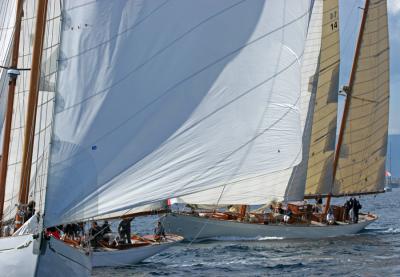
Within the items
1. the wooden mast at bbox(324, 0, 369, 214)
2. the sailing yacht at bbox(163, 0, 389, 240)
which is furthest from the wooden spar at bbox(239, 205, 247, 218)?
the wooden mast at bbox(324, 0, 369, 214)

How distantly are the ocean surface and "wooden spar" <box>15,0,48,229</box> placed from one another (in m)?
7.68

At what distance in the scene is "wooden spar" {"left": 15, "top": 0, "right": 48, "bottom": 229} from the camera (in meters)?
20.6

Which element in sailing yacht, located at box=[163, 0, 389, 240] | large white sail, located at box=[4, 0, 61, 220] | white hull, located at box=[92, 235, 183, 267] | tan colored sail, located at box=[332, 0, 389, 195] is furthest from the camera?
tan colored sail, located at box=[332, 0, 389, 195]

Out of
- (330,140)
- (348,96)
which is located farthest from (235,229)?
(348,96)

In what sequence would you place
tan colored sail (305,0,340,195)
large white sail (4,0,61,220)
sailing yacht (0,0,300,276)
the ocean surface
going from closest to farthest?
sailing yacht (0,0,300,276) < large white sail (4,0,61,220) < the ocean surface < tan colored sail (305,0,340,195)

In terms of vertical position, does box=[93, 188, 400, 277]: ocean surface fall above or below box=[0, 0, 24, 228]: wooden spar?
below

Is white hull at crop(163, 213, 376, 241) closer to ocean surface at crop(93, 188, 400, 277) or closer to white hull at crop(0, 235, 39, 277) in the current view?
ocean surface at crop(93, 188, 400, 277)

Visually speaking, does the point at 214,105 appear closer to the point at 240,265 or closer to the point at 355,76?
the point at 240,265

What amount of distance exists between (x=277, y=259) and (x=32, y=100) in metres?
16.3

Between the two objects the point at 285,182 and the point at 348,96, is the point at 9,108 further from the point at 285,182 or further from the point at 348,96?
the point at 348,96

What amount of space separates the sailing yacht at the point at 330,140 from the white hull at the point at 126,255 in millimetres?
8970

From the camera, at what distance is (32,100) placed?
21.6 m

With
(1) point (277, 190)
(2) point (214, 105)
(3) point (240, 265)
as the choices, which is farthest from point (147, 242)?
(2) point (214, 105)

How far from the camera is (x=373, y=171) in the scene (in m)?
52.8
